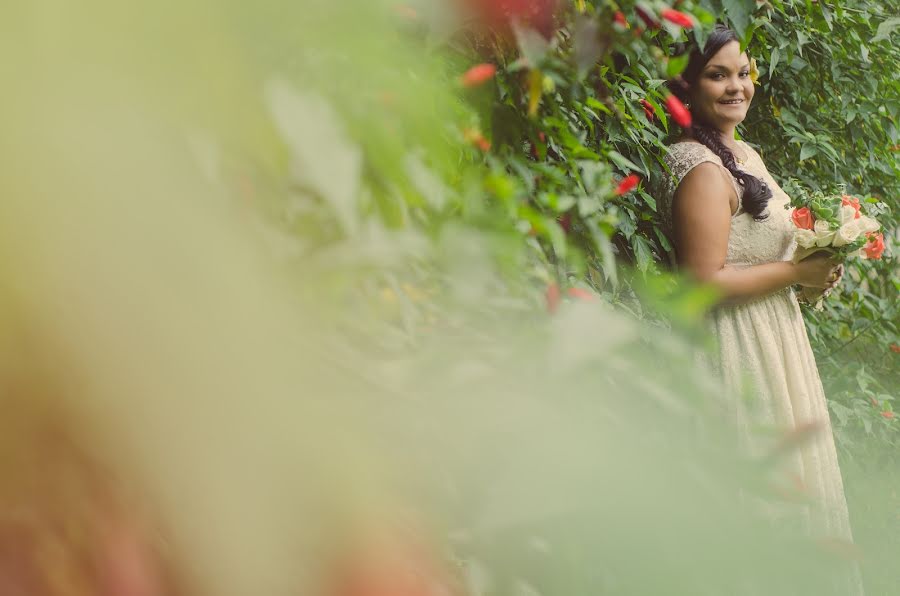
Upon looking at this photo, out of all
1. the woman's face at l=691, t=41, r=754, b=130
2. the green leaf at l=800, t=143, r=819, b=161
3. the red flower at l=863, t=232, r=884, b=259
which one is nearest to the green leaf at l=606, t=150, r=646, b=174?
the woman's face at l=691, t=41, r=754, b=130

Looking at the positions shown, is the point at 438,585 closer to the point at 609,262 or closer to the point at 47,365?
the point at 47,365

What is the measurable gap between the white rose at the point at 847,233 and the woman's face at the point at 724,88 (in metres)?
0.39

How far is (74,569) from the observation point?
277 millimetres

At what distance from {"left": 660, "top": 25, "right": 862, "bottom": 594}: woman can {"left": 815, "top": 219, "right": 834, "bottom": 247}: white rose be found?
0.24ft

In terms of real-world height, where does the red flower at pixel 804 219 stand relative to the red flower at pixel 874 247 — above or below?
below

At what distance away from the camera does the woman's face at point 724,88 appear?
1.94 m

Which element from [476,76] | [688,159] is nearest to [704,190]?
[688,159]

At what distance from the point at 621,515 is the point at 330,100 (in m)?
0.20

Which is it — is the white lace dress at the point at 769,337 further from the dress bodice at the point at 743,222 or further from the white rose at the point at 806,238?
the white rose at the point at 806,238

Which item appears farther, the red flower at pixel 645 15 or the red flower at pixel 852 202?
the red flower at pixel 852 202

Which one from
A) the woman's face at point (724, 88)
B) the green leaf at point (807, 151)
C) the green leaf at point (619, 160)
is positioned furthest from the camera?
the green leaf at point (807, 151)

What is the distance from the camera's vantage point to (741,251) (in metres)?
1.91

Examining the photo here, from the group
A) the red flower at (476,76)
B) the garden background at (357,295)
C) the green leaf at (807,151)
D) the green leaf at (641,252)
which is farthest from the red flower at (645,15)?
the green leaf at (807,151)

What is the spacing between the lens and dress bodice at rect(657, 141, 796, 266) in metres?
1.84
